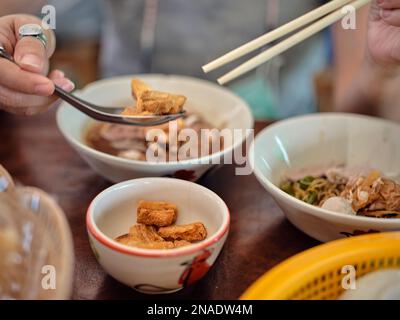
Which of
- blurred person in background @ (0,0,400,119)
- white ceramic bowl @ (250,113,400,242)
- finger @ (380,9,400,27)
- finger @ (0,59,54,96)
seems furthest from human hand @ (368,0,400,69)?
finger @ (0,59,54,96)

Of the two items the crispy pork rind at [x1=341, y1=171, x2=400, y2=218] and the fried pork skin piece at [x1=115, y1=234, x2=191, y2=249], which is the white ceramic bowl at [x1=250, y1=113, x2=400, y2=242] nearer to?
the crispy pork rind at [x1=341, y1=171, x2=400, y2=218]

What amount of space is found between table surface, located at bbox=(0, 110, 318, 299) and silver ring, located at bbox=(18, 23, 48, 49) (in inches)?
11.5

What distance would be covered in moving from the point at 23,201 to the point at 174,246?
24cm

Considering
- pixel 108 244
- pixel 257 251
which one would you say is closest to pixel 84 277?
pixel 108 244

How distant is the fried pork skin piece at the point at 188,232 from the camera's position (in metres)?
0.87

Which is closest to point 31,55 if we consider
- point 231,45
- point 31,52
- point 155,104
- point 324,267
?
point 31,52

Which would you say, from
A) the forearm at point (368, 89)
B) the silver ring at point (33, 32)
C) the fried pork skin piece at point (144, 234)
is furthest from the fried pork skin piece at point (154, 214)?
the forearm at point (368, 89)

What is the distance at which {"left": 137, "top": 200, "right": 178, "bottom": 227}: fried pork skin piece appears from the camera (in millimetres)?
898

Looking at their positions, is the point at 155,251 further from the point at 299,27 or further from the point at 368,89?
the point at 368,89

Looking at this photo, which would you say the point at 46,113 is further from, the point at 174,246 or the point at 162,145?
the point at 174,246

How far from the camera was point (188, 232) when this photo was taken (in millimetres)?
867

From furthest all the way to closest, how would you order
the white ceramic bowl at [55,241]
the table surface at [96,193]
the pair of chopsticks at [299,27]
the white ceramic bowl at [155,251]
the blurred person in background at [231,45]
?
1. the blurred person in background at [231,45]
2. the pair of chopsticks at [299,27]
3. the table surface at [96,193]
4. the white ceramic bowl at [155,251]
5. the white ceramic bowl at [55,241]

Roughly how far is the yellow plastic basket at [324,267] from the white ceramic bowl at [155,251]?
0.10 meters

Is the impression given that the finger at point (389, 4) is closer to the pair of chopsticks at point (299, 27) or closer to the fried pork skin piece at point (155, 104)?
the pair of chopsticks at point (299, 27)
